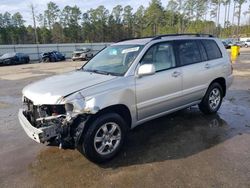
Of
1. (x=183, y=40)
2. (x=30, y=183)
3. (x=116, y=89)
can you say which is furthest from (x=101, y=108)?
(x=183, y=40)

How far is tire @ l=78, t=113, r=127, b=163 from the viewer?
3.67 m

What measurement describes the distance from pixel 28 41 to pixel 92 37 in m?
19.1

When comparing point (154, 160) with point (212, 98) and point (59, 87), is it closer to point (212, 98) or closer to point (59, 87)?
point (59, 87)

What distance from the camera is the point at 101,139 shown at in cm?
388

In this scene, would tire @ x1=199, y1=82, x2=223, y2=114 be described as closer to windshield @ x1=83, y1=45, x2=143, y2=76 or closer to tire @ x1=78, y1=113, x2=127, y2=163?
windshield @ x1=83, y1=45, x2=143, y2=76

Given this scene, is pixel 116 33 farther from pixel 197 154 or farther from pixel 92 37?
pixel 197 154

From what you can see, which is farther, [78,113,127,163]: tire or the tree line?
the tree line

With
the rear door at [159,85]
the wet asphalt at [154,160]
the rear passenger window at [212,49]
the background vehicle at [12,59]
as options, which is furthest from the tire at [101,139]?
the background vehicle at [12,59]

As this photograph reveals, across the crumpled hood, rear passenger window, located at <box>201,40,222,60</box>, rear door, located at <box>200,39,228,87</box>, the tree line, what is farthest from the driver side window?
the tree line

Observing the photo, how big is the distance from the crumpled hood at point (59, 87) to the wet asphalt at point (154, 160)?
3.48 ft

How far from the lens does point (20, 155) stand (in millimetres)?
4340

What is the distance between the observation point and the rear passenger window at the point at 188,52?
16.8 ft

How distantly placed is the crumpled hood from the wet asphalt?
3.48 ft

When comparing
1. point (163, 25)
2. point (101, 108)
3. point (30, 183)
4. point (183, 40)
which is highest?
point (163, 25)
